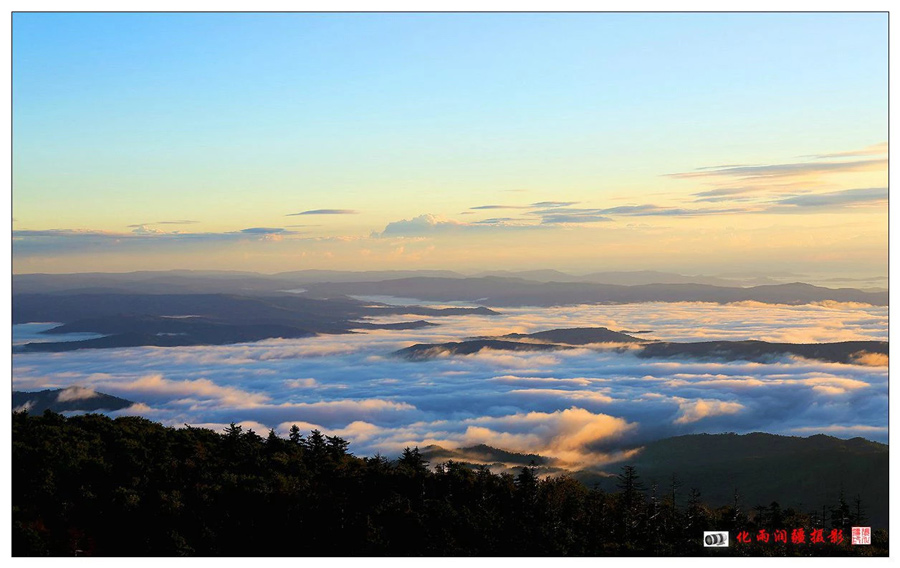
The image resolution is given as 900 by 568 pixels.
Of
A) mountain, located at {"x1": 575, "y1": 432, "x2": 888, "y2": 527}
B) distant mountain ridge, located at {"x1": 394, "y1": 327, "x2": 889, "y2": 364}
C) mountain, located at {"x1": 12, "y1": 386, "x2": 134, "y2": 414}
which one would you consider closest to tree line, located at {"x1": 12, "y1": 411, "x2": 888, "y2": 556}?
mountain, located at {"x1": 575, "y1": 432, "x2": 888, "y2": 527}

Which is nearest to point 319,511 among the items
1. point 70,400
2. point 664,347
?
point 70,400

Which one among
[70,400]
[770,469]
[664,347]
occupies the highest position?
[70,400]

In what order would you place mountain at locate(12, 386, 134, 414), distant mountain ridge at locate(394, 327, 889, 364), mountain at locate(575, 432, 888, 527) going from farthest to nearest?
distant mountain ridge at locate(394, 327, 889, 364) < mountain at locate(12, 386, 134, 414) < mountain at locate(575, 432, 888, 527)

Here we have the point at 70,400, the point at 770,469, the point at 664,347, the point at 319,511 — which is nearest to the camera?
the point at 319,511

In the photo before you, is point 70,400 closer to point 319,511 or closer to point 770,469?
point 770,469

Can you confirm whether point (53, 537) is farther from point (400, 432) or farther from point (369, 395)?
point (369, 395)

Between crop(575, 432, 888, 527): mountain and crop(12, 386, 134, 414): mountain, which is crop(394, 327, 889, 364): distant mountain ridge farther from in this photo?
crop(12, 386, 134, 414): mountain

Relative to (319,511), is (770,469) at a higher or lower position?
lower
